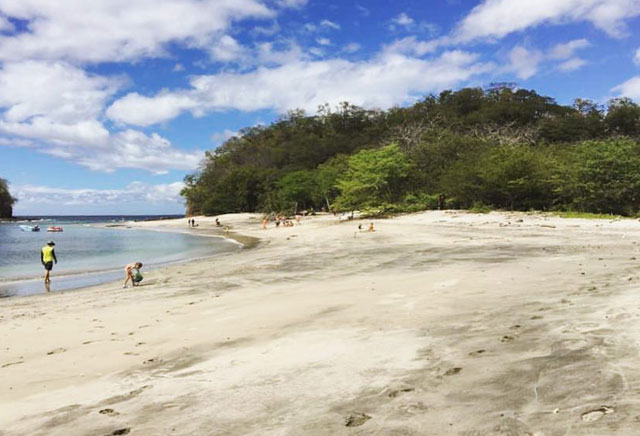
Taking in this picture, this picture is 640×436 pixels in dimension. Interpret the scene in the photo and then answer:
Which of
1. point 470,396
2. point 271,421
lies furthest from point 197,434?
point 470,396

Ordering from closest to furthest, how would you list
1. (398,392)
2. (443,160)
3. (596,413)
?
(596,413), (398,392), (443,160)

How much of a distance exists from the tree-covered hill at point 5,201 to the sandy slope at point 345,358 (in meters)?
148

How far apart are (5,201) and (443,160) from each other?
442 feet

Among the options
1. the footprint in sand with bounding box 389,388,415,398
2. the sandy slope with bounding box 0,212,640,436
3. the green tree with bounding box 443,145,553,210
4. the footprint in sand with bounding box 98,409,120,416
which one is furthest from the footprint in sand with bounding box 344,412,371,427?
the green tree with bounding box 443,145,553,210

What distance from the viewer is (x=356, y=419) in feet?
13.0

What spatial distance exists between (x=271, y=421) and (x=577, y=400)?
2.53 meters

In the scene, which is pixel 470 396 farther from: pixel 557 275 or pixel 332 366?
pixel 557 275

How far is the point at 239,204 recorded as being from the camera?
97375mm

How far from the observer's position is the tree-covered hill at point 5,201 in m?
135

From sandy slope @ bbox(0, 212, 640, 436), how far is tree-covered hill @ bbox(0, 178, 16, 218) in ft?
485

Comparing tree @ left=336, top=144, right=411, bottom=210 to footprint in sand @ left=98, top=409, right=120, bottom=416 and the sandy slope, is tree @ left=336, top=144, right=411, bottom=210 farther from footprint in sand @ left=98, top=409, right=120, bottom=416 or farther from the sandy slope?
footprint in sand @ left=98, top=409, right=120, bottom=416

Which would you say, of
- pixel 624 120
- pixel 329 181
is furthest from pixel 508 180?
pixel 624 120

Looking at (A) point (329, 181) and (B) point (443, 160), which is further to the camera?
(A) point (329, 181)

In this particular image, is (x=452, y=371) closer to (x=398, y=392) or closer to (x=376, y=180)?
(x=398, y=392)
